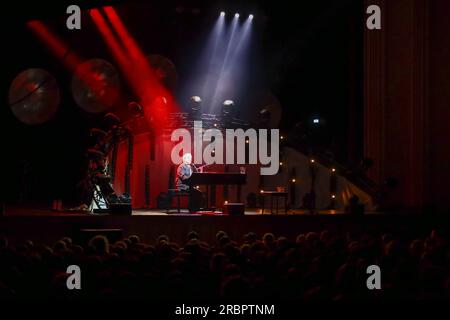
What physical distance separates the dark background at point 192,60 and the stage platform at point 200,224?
9.92 feet

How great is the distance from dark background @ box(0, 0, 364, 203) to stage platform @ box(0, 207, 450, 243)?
302 centimetres

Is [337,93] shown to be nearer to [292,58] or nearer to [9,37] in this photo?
[292,58]

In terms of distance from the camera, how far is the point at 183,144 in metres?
14.1

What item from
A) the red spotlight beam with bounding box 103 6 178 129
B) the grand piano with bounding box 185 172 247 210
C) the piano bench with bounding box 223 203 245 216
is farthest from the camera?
the red spotlight beam with bounding box 103 6 178 129

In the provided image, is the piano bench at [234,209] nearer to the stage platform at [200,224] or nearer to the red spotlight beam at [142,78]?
the stage platform at [200,224]

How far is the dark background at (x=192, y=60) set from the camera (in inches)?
527

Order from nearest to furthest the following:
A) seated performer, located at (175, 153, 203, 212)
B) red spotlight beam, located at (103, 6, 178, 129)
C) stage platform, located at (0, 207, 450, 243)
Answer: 1. stage platform, located at (0, 207, 450, 243)
2. seated performer, located at (175, 153, 203, 212)
3. red spotlight beam, located at (103, 6, 178, 129)

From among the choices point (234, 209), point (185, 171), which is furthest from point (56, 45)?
point (234, 209)

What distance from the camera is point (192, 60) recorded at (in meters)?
15.6

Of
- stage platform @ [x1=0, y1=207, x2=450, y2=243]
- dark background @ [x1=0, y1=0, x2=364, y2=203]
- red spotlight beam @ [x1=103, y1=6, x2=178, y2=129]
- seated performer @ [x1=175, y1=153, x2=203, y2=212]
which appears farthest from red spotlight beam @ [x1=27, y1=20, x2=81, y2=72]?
stage platform @ [x1=0, y1=207, x2=450, y2=243]

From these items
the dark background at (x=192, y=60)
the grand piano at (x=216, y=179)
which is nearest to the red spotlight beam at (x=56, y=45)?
the dark background at (x=192, y=60)

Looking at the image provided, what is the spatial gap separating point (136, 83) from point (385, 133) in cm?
642

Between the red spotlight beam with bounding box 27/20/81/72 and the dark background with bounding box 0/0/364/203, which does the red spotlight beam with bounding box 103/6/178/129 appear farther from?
the red spotlight beam with bounding box 27/20/81/72

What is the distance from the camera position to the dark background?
43.9 feet
